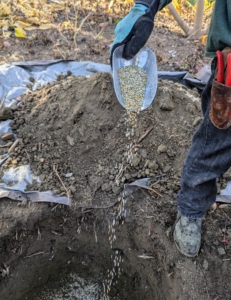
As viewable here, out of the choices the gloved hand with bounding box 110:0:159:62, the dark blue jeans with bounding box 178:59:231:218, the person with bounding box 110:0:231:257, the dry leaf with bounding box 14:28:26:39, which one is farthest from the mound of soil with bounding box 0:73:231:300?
the dry leaf with bounding box 14:28:26:39

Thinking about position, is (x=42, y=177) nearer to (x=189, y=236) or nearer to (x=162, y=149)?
(x=162, y=149)

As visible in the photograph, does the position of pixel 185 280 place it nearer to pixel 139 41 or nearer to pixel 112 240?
pixel 112 240

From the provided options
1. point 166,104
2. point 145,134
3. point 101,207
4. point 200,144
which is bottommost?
point 101,207

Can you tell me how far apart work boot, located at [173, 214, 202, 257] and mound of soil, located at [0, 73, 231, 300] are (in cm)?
6

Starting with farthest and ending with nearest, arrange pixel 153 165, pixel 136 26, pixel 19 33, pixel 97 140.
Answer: pixel 19 33, pixel 97 140, pixel 153 165, pixel 136 26

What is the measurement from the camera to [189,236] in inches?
67.3

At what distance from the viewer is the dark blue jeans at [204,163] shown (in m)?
1.34

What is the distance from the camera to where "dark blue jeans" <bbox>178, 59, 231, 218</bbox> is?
1343 millimetres

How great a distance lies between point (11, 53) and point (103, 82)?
1407 mm

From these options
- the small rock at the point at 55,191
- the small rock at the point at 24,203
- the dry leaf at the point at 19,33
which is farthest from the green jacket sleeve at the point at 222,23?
the dry leaf at the point at 19,33

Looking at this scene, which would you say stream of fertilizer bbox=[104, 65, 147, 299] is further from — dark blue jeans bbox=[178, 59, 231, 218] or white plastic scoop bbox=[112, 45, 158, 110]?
dark blue jeans bbox=[178, 59, 231, 218]

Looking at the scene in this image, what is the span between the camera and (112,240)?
2.01 meters

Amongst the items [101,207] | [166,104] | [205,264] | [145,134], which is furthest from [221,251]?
[166,104]

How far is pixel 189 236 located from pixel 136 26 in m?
1.09
